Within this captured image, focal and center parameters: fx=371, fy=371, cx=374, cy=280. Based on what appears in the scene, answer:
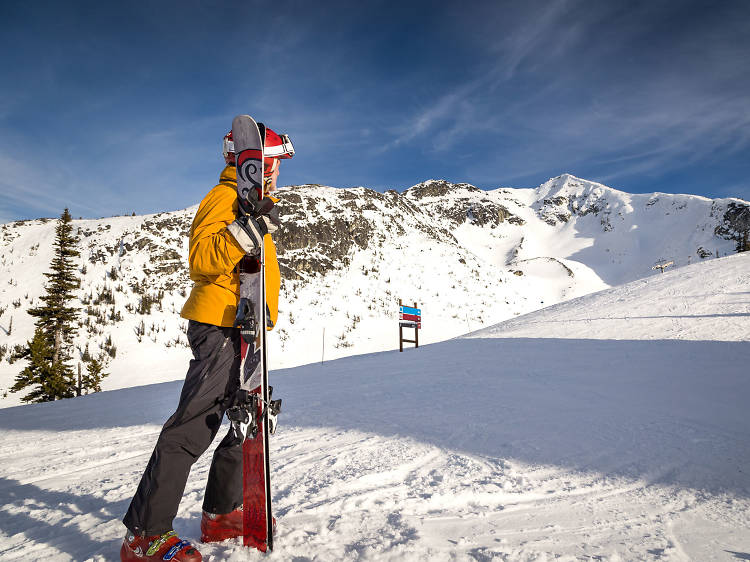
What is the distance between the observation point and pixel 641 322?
8.98m

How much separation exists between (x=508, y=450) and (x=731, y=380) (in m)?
3.80

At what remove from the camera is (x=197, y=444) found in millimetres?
1869

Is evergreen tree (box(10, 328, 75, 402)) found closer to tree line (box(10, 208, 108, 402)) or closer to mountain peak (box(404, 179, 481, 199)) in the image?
tree line (box(10, 208, 108, 402))

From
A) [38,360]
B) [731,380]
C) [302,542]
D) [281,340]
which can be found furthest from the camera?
[281,340]

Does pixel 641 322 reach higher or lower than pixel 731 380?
higher

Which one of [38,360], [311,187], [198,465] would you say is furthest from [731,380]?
[311,187]

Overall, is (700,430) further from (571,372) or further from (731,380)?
(571,372)

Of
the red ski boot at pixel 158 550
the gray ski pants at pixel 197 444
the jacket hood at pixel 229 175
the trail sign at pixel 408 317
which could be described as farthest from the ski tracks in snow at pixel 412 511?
the trail sign at pixel 408 317

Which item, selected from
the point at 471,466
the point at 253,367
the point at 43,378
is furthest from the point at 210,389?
the point at 43,378

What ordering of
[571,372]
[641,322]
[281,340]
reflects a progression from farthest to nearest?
[281,340] < [641,322] < [571,372]

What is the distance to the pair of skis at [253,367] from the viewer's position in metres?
1.88

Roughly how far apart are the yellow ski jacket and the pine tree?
1594 centimetres

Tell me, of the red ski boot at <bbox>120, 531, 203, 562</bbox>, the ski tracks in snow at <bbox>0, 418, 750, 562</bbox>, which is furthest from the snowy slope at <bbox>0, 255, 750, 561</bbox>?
the red ski boot at <bbox>120, 531, 203, 562</bbox>

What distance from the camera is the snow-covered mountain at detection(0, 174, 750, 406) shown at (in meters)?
17.8
